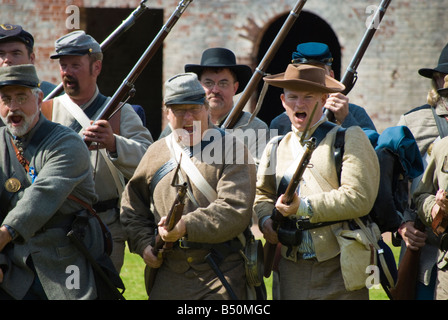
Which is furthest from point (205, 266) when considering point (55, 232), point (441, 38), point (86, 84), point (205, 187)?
point (441, 38)

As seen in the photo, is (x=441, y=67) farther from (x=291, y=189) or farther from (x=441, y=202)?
(x=291, y=189)

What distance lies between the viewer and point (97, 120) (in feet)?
19.5

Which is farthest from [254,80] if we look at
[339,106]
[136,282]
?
[136,282]

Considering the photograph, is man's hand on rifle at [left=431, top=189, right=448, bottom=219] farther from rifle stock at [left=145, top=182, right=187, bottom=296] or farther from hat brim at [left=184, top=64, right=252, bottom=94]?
hat brim at [left=184, top=64, right=252, bottom=94]

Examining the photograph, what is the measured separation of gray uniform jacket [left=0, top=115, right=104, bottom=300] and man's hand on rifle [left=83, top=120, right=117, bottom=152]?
754 mm

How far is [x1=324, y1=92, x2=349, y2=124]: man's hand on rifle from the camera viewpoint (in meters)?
5.81

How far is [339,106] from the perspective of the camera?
5.80 meters

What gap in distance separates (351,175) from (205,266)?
1.08 m

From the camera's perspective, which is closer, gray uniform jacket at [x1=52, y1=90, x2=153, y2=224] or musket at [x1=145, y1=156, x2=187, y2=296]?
musket at [x1=145, y1=156, x2=187, y2=296]

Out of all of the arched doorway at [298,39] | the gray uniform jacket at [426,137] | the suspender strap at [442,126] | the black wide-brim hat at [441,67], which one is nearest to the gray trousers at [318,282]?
the gray uniform jacket at [426,137]

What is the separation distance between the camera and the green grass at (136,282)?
8.51m

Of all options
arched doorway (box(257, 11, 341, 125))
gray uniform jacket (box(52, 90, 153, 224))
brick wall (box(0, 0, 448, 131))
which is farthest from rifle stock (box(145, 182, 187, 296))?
arched doorway (box(257, 11, 341, 125))

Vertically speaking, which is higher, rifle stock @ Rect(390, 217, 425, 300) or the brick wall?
the brick wall

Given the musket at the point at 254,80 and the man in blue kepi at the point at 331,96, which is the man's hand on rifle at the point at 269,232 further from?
the musket at the point at 254,80
